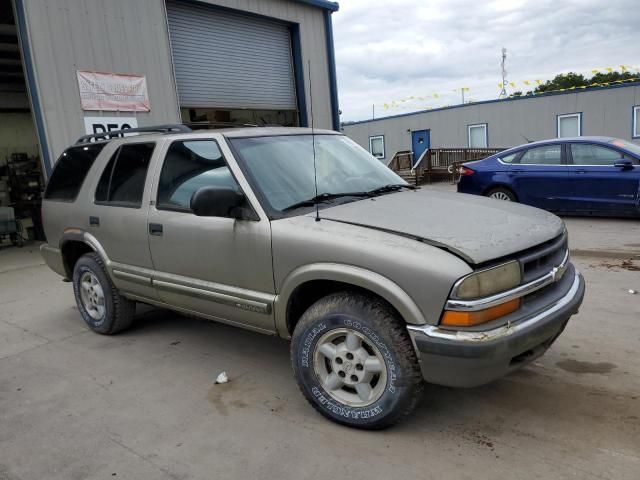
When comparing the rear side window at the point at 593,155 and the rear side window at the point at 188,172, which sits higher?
the rear side window at the point at 188,172

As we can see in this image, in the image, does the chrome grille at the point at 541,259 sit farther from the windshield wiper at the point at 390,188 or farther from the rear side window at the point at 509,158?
the rear side window at the point at 509,158

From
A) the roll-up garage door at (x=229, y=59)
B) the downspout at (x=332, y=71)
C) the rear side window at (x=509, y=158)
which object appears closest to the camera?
the rear side window at (x=509, y=158)

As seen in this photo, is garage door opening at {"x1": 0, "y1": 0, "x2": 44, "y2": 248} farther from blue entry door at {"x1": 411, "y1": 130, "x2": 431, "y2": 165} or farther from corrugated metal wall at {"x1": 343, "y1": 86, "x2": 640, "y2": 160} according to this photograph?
corrugated metal wall at {"x1": 343, "y1": 86, "x2": 640, "y2": 160}

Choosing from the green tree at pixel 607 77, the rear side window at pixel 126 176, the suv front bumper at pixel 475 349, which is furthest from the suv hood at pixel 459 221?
the green tree at pixel 607 77

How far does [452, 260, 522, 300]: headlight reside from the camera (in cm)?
245

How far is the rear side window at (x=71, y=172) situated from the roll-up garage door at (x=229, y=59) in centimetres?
586

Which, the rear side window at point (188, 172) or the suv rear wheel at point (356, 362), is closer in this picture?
the suv rear wheel at point (356, 362)

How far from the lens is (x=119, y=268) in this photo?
433 cm

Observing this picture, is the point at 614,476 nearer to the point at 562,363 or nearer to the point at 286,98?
the point at 562,363

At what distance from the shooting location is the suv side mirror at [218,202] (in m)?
3.07

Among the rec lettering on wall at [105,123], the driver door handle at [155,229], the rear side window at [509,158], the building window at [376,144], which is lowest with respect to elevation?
the driver door handle at [155,229]

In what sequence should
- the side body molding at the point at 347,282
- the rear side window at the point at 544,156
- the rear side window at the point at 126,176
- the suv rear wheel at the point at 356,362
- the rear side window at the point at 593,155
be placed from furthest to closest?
the rear side window at the point at 544,156
the rear side window at the point at 593,155
the rear side window at the point at 126,176
the suv rear wheel at the point at 356,362
the side body molding at the point at 347,282

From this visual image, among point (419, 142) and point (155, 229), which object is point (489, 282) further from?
point (419, 142)

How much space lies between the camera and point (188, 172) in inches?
150
